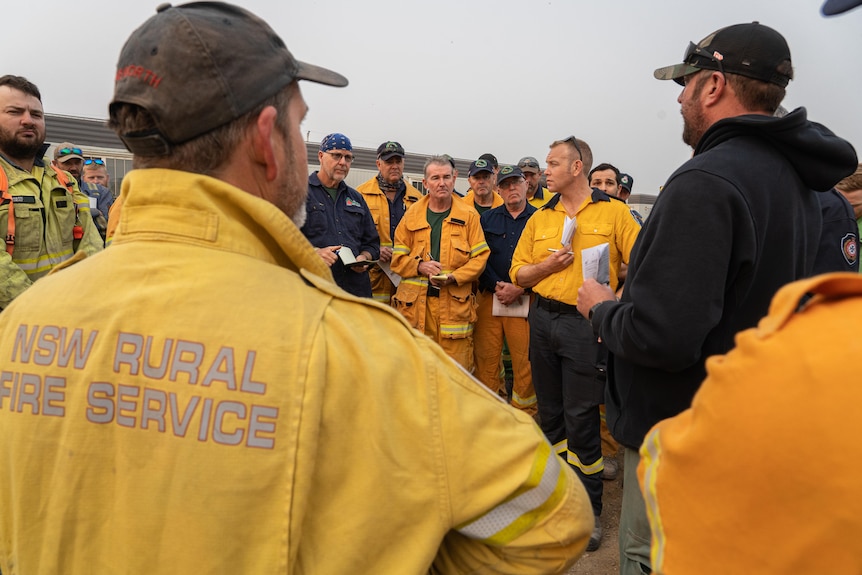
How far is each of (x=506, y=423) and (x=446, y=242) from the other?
4.70 meters

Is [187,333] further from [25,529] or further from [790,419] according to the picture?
[790,419]

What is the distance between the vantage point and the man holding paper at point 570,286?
12.8 feet

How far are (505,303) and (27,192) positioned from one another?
3873 millimetres

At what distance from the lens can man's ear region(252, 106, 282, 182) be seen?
114 centimetres

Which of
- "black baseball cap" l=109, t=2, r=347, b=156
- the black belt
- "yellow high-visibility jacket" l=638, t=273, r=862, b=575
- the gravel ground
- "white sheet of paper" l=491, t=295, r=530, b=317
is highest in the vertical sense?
"black baseball cap" l=109, t=2, r=347, b=156

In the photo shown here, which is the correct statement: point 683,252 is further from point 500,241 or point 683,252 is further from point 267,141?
point 500,241

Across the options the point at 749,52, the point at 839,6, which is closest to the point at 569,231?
the point at 749,52

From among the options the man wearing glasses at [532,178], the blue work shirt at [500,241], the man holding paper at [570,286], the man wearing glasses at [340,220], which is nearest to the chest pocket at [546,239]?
the man holding paper at [570,286]

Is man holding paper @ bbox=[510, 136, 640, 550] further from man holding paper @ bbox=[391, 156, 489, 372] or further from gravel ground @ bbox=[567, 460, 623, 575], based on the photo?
man holding paper @ bbox=[391, 156, 489, 372]

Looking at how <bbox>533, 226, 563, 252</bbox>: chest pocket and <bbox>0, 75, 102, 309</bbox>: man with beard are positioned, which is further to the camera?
<bbox>533, 226, 563, 252</bbox>: chest pocket

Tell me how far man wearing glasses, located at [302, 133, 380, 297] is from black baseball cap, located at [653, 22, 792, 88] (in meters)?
3.62

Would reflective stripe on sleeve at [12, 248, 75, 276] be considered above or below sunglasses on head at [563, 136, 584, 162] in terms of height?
below

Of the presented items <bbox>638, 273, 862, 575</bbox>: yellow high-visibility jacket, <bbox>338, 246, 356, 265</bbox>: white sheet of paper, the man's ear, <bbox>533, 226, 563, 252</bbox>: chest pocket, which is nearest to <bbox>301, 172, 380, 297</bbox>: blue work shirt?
<bbox>338, 246, 356, 265</bbox>: white sheet of paper

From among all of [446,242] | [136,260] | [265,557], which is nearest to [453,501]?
[265,557]
